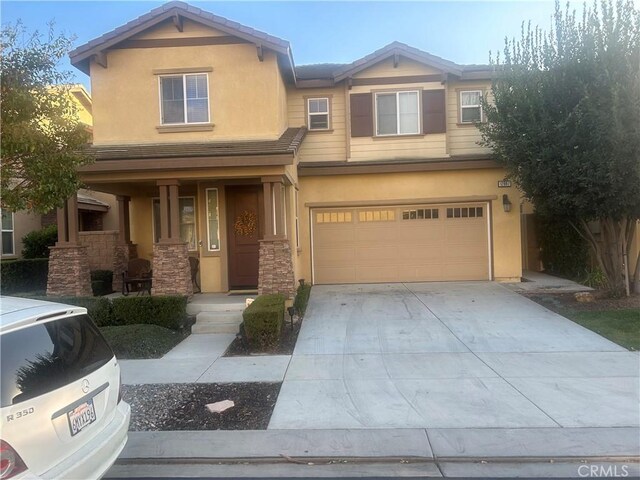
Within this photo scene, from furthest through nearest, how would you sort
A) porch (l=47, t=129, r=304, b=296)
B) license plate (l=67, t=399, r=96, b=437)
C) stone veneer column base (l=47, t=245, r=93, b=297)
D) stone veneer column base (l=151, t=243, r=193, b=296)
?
1. stone veneer column base (l=47, t=245, r=93, b=297)
2. stone veneer column base (l=151, t=243, r=193, b=296)
3. porch (l=47, t=129, r=304, b=296)
4. license plate (l=67, t=399, r=96, b=437)

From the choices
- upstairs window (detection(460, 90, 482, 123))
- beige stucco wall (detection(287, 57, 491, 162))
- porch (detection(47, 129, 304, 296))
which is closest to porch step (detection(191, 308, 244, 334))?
porch (detection(47, 129, 304, 296))

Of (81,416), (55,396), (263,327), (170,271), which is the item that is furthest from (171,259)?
(55,396)

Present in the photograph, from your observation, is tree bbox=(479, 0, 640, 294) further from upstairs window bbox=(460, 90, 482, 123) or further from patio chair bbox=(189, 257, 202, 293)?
patio chair bbox=(189, 257, 202, 293)

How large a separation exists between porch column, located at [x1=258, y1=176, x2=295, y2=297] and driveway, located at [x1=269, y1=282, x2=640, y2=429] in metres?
0.89

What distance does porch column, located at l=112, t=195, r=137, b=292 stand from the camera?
12.9m

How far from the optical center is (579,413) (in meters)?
5.20

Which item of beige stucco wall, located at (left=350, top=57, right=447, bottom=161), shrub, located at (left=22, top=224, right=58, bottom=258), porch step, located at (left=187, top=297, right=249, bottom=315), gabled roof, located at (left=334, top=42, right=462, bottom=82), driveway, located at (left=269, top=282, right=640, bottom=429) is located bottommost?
driveway, located at (left=269, top=282, right=640, bottom=429)

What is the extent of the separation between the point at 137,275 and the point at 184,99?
178 inches

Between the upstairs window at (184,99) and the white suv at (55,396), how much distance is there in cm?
923

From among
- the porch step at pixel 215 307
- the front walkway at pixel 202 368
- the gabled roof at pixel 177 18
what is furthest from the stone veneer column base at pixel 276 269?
the gabled roof at pixel 177 18

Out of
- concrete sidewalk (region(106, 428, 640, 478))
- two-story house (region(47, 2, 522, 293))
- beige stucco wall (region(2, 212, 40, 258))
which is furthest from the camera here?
beige stucco wall (region(2, 212, 40, 258))

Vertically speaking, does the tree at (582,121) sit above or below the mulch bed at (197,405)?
above

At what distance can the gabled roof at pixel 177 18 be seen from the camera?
11656 mm

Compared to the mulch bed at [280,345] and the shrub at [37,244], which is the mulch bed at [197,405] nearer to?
the mulch bed at [280,345]
